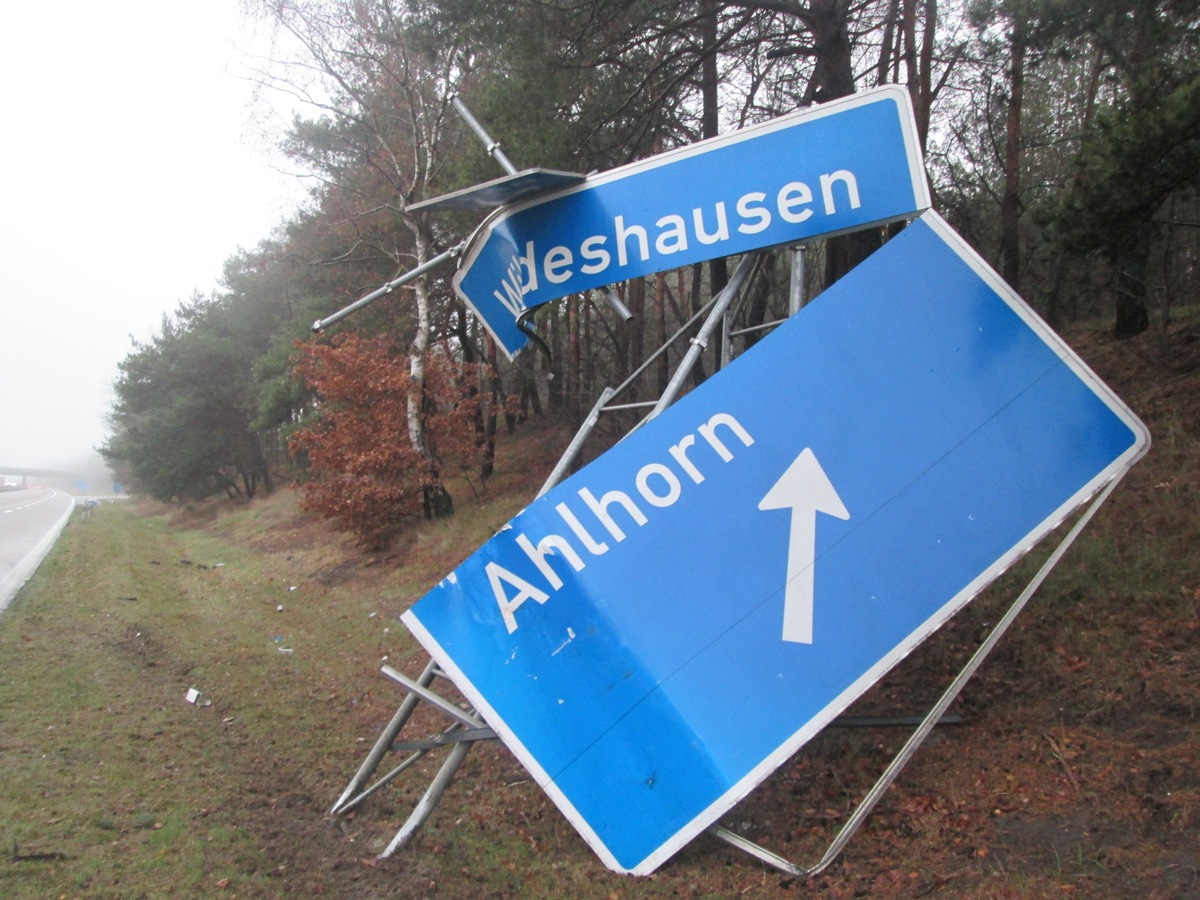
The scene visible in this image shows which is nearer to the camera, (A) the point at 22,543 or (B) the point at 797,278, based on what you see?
(B) the point at 797,278

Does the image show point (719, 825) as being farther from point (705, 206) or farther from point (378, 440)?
point (378, 440)

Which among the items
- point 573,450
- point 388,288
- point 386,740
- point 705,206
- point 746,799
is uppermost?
point 388,288

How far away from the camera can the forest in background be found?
830cm

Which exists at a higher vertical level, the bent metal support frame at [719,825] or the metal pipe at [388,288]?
the metal pipe at [388,288]

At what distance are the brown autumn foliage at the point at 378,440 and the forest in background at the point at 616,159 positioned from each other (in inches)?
2.4

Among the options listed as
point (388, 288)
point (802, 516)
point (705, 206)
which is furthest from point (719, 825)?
point (388, 288)

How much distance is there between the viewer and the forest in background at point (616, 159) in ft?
27.2

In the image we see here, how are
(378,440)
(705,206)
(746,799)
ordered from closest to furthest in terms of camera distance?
1. (705,206)
2. (746,799)
3. (378,440)

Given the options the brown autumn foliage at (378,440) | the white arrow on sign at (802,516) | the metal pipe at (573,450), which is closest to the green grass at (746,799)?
the white arrow on sign at (802,516)

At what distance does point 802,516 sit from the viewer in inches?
144

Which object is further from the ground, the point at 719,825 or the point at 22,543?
the point at 22,543

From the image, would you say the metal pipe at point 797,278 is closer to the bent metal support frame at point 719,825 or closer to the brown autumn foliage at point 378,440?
the bent metal support frame at point 719,825

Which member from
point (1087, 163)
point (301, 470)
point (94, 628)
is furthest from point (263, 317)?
point (1087, 163)

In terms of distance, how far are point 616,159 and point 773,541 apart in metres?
7.45
